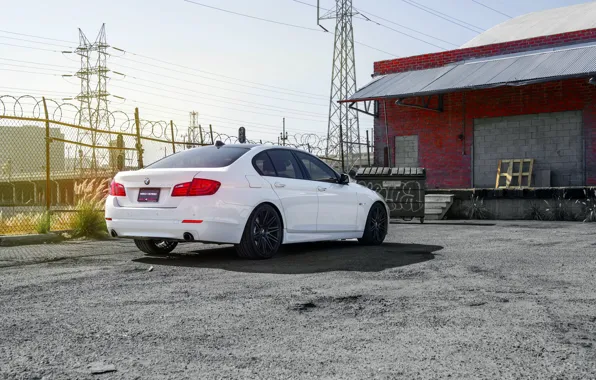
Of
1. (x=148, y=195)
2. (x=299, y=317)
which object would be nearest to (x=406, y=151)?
(x=148, y=195)

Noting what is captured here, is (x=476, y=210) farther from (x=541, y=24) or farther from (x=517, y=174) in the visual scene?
(x=541, y=24)

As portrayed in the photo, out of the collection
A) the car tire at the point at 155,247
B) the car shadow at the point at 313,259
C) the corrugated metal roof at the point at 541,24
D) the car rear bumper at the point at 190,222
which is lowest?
the car shadow at the point at 313,259

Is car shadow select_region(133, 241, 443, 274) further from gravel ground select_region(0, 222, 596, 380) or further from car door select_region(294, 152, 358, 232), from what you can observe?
car door select_region(294, 152, 358, 232)

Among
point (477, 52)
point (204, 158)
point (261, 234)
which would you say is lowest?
point (261, 234)

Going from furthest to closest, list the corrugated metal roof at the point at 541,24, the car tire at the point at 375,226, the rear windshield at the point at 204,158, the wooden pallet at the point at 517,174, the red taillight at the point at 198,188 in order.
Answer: the corrugated metal roof at the point at 541,24 < the wooden pallet at the point at 517,174 < the car tire at the point at 375,226 < the rear windshield at the point at 204,158 < the red taillight at the point at 198,188

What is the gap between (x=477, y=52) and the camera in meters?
24.7

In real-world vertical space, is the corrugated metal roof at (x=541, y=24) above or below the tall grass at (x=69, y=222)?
above

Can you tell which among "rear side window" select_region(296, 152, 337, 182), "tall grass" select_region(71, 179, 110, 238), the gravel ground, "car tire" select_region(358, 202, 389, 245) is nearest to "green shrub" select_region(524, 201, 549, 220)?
"car tire" select_region(358, 202, 389, 245)

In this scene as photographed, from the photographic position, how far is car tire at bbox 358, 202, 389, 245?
1062 cm

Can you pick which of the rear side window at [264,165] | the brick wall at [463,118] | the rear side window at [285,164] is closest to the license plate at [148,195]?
the rear side window at [264,165]

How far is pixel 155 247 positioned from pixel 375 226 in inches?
138

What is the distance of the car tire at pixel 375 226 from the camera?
1062 centimetres

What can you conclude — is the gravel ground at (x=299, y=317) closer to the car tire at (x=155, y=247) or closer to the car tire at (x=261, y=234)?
the car tire at (x=261, y=234)

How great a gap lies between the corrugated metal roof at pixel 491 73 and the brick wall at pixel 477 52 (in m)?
0.36
